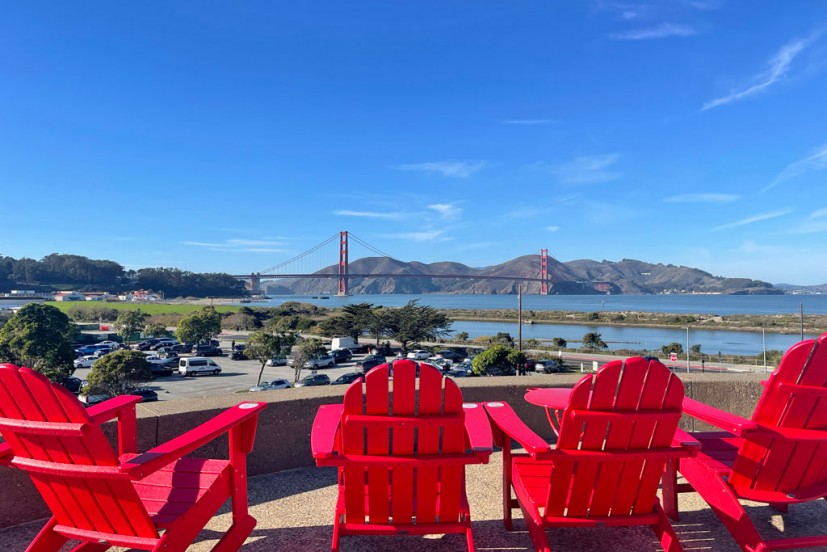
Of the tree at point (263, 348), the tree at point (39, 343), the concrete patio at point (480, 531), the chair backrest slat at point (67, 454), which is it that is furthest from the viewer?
the tree at point (263, 348)

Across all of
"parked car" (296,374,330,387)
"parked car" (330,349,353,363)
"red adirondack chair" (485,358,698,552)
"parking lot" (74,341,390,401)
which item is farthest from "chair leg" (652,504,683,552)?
"parked car" (330,349,353,363)

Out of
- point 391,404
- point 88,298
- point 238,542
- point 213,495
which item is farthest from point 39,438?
point 88,298

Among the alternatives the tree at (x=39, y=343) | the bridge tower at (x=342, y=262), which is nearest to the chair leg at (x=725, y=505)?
the tree at (x=39, y=343)

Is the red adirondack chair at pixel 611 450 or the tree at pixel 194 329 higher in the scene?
the red adirondack chair at pixel 611 450

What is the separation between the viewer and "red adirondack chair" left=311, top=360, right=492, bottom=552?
136 cm

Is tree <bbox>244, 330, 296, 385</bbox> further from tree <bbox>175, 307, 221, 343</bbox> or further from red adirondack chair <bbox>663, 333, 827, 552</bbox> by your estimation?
red adirondack chair <bbox>663, 333, 827, 552</bbox>

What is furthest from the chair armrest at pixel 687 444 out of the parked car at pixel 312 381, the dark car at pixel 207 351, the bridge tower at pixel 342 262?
the bridge tower at pixel 342 262

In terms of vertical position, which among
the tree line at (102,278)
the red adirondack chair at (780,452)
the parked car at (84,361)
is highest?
the tree line at (102,278)

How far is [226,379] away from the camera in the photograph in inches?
858

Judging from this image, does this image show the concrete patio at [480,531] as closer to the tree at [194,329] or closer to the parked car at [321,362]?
the parked car at [321,362]

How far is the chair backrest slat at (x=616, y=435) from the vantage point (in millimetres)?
1345

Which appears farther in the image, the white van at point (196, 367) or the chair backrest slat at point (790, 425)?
the white van at point (196, 367)

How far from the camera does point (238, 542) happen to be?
1.57 meters

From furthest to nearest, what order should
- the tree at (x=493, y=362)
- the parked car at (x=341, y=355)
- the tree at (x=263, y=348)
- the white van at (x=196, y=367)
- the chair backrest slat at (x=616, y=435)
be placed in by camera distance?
the parked car at (x=341, y=355)
the white van at (x=196, y=367)
the tree at (x=263, y=348)
the tree at (x=493, y=362)
the chair backrest slat at (x=616, y=435)
